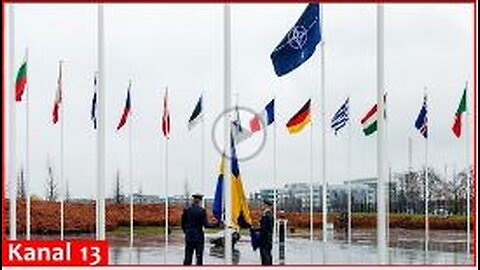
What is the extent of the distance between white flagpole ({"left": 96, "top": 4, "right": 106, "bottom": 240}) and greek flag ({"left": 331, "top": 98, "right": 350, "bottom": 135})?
27.5ft

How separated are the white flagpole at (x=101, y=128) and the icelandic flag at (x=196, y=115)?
667 cm

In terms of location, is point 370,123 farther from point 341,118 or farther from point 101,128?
point 101,128

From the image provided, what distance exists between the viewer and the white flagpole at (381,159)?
10.2m

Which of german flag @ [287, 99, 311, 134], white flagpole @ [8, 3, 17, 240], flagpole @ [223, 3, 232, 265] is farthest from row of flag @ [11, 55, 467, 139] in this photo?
flagpole @ [223, 3, 232, 265]

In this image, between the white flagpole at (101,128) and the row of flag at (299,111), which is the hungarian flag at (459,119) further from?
the white flagpole at (101,128)

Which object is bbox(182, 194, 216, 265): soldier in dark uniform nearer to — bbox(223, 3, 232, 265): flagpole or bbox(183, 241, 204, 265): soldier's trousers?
bbox(183, 241, 204, 265): soldier's trousers

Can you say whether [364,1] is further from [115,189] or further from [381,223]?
Answer: [115,189]

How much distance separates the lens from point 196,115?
19672 millimetres

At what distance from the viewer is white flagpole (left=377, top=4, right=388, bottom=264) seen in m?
10.2

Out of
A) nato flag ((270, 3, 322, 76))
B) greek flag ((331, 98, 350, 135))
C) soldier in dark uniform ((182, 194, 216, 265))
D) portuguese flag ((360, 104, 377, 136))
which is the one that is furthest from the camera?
greek flag ((331, 98, 350, 135))

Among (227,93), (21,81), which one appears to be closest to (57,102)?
(21,81)

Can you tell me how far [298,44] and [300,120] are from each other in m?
7.20

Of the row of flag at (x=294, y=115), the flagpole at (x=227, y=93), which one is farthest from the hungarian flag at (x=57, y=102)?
the flagpole at (x=227, y=93)

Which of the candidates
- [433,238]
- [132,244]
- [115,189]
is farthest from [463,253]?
[115,189]
